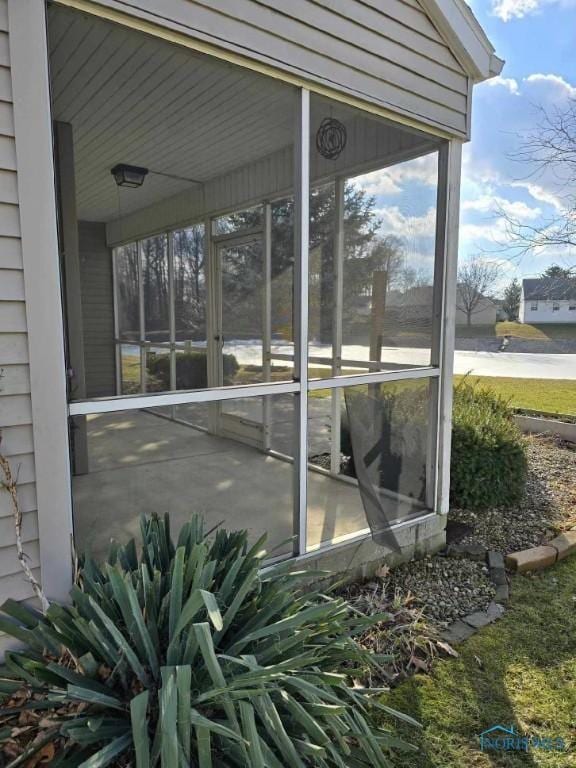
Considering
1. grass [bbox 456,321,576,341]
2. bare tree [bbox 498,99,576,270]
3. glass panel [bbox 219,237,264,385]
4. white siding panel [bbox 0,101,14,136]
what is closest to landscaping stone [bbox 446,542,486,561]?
glass panel [bbox 219,237,264,385]

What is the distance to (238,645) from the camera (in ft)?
5.18

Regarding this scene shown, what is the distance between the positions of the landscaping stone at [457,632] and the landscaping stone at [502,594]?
0.37 meters

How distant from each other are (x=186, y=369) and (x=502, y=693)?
12.5 feet

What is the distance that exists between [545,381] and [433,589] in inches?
433

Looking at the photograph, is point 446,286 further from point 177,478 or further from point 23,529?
point 23,529

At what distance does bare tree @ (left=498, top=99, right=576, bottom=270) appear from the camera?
8.41 m

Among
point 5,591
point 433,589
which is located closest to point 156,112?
point 5,591

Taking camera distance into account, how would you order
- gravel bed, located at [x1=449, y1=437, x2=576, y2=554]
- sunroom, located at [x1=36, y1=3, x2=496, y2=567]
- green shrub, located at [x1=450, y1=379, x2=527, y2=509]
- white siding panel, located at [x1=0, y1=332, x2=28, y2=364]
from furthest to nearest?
1. green shrub, located at [x1=450, y1=379, x2=527, y2=509]
2. gravel bed, located at [x1=449, y1=437, x2=576, y2=554]
3. sunroom, located at [x1=36, y1=3, x2=496, y2=567]
4. white siding panel, located at [x1=0, y1=332, x2=28, y2=364]

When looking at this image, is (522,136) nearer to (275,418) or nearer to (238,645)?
(275,418)

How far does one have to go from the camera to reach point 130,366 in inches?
199

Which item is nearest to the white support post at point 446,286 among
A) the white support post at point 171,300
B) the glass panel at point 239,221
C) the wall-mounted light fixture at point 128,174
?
the glass panel at point 239,221

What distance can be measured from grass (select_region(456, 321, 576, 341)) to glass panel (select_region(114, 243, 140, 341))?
22.0 m

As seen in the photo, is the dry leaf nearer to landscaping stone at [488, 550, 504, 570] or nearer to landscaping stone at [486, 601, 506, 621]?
landscaping stone at [486, 601, 506, 621]

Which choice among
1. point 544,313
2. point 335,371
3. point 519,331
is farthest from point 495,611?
point 544,313
